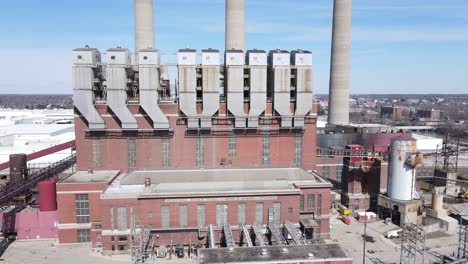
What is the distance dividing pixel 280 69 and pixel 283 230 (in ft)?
65.6

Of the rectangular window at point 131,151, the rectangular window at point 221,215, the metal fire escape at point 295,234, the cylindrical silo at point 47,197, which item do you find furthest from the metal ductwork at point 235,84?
the cylindrical silo at point 47,197

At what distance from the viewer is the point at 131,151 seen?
47.1m

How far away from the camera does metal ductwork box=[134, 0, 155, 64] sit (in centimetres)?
5966

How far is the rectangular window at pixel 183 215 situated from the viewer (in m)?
39.6

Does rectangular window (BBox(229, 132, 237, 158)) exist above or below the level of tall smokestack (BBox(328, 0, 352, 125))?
below

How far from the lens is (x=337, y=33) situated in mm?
71562

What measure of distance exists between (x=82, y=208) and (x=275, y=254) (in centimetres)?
2323

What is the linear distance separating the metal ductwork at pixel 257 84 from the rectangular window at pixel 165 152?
10.7 meters

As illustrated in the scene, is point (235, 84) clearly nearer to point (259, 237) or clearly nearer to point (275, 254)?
point (259, 237)

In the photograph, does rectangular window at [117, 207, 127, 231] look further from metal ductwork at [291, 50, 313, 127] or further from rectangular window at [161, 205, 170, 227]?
metal ductwork at [291, 50, 313, 127]

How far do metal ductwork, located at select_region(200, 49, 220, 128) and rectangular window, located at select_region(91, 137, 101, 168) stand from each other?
13.2m

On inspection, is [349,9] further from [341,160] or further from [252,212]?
[252,212]

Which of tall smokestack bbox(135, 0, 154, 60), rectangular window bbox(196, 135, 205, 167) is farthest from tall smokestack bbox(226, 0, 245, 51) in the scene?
rectangular window bbox(196, 135, 205, 167)

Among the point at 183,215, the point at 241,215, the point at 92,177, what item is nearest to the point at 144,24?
the point at 92,177
